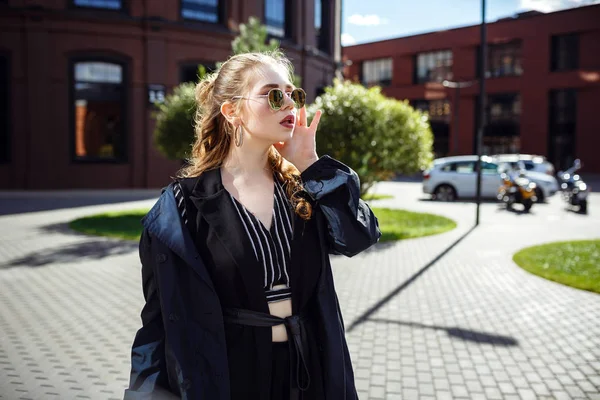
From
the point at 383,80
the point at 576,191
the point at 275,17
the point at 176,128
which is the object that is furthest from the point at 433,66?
the point at 176,128

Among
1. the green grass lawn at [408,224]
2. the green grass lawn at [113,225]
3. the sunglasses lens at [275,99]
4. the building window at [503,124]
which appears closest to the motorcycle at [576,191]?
the green grass lawn at [408,224]

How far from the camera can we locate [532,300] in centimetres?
742

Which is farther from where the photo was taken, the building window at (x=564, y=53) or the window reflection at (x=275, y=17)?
the building window at (x=564, y=53)

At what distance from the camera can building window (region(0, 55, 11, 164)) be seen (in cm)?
2439

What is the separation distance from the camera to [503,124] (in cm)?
4775

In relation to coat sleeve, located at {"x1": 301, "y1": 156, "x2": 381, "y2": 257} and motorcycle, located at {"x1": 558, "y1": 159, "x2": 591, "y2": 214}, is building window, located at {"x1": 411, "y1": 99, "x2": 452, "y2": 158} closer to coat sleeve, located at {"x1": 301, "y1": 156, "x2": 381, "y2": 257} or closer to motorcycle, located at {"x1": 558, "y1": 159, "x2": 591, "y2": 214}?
motorcycle, located at {"x1": 558, "y1": 159, "x2": 591, "y2": 214}

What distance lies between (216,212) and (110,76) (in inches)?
993

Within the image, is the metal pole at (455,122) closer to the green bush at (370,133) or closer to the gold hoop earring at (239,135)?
the green bush at (370,133)

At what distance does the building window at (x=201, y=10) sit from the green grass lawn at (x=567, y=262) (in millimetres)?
20481

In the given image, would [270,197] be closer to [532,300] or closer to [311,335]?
[311,335]

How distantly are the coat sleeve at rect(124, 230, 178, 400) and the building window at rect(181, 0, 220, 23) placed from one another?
87.2 ft

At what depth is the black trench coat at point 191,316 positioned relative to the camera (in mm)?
2059

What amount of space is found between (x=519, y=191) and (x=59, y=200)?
51.1ft

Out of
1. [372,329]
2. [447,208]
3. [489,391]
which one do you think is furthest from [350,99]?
[489,391]
